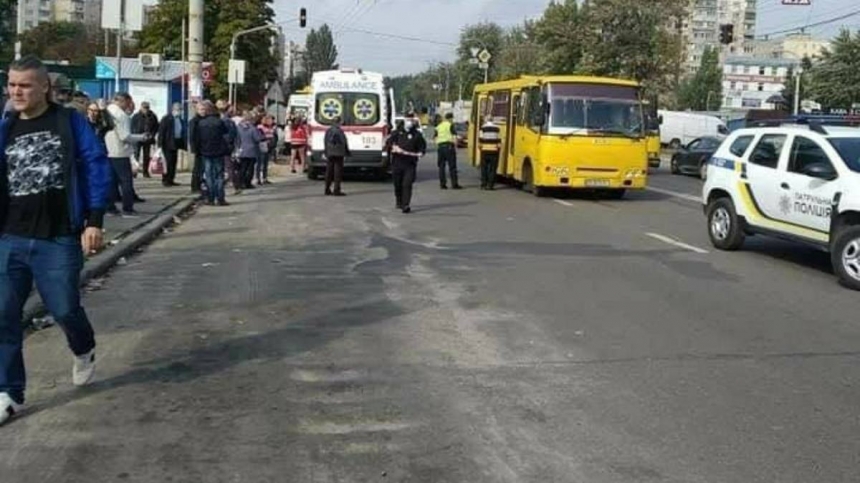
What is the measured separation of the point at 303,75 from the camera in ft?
506

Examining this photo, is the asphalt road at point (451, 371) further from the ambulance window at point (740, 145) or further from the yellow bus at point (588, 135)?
the yellow bus at point (588, 135)

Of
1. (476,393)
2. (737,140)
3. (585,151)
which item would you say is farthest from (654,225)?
(476,393)

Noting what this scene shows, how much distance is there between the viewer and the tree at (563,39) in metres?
62.3

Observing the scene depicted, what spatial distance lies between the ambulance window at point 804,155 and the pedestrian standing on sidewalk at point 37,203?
8.52 m

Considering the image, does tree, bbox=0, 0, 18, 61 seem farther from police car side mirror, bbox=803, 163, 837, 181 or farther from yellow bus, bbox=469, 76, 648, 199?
police car side mirror, bbox=803, 163, 837, 181

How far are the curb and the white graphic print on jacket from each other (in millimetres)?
1618

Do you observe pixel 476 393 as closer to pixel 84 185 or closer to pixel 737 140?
pixel 84 185

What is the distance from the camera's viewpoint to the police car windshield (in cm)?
1129

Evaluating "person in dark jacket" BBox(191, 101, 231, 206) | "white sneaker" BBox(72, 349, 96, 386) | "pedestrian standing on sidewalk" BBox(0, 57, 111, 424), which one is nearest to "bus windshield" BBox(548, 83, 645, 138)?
"person in dark jacket" BBox(191, 101, 231, 206)

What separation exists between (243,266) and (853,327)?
6184mm

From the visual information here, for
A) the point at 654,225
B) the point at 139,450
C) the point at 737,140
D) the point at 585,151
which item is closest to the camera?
the point at 139,450

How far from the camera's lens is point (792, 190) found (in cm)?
1198

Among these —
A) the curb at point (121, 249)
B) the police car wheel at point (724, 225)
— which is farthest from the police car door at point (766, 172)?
the curb at point (121, 249)

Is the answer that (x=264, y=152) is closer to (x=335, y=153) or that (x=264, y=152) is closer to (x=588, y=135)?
(x=335, y=153)
